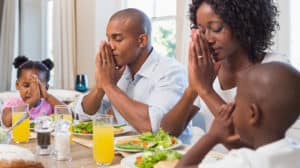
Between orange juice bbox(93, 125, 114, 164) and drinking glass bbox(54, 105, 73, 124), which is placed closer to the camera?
orange juice bbox(93, 125, 114, 164)

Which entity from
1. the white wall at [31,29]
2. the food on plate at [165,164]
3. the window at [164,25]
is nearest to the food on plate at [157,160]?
the food on plate at [165,164]

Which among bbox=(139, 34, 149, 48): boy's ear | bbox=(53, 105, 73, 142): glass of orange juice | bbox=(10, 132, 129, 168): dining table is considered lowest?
bbox=(10, 132, 129, 168): dining table

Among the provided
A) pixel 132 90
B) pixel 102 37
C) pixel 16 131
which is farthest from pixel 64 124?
pixel 102 37

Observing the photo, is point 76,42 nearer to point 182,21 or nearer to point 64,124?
point 182,21

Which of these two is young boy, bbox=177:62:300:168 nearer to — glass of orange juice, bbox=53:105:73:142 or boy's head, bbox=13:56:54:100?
glass of orange juice, bbox=53:105:73:142

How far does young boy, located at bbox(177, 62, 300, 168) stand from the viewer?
2.82 ft

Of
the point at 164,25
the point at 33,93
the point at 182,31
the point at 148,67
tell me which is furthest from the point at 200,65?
the point at 164,25

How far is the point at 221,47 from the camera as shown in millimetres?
1563

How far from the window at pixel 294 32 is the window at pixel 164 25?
115 centimetres

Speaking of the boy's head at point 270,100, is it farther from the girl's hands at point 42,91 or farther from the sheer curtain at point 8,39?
the sheer curtain at point 8,39

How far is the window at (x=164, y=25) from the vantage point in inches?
134

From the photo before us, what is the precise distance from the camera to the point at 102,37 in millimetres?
3891

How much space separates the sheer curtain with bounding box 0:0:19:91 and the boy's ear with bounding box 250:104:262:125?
4.45 metres

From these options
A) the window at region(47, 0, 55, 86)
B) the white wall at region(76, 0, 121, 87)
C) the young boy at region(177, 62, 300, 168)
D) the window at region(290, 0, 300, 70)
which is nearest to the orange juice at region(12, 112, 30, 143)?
the young boy at region(177, 62, 300, 168)
